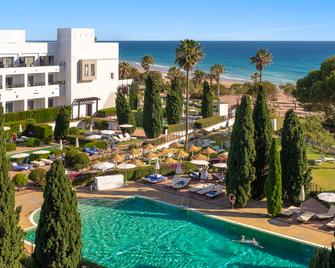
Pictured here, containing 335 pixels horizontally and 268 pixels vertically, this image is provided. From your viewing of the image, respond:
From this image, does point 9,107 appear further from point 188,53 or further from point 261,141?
point 261,141

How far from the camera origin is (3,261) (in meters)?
15.3

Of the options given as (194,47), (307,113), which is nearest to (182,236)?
(194,47)

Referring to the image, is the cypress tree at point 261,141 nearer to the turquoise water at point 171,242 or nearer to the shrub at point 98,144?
the turquoise water at point 171,242

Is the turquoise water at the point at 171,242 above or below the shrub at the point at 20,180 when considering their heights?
below

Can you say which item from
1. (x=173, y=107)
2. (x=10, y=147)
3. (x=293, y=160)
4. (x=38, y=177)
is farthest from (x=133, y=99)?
(x=293, y=160)

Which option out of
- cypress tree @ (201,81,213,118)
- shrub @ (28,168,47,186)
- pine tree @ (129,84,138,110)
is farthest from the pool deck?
pine tree @ (129,84,138,110)

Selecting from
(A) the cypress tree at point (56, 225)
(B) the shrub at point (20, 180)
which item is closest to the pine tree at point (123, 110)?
(B) the shrub at point (20, 180)

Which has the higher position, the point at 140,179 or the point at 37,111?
the point at 37,111

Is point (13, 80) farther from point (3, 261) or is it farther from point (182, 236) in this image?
point (3, 261)

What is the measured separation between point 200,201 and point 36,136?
2340 cm

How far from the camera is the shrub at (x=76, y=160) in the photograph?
35625 mm

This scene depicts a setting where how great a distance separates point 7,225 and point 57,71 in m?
42.8

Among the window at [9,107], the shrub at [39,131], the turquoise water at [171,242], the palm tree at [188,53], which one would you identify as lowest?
the turquoise water at [171,242]

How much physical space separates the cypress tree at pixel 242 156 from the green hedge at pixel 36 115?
27.7 metres
